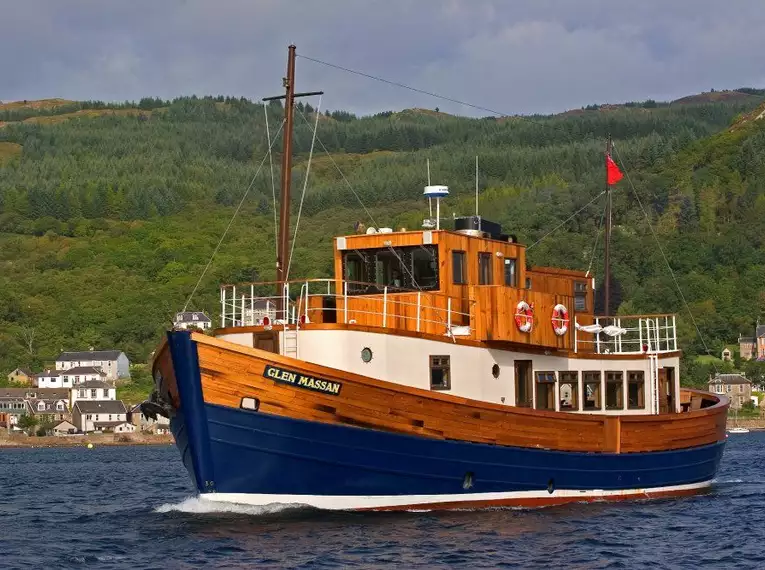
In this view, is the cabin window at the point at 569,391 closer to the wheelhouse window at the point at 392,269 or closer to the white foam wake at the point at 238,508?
the wheelhouse window at the point at 392,269

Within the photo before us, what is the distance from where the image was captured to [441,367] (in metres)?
30.1

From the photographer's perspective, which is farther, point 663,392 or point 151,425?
point 151,425

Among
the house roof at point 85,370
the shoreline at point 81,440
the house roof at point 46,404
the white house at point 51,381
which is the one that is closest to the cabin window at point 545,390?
the shoreline at point 81,440

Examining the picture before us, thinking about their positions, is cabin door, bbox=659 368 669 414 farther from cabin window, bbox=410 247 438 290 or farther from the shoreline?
the shoreline

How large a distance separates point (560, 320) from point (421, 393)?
5440 millimetres

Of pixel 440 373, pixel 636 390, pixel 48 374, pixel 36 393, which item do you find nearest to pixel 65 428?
pixel 36 393

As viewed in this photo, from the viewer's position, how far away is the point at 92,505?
38000 mm

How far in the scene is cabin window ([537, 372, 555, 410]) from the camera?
107 feet

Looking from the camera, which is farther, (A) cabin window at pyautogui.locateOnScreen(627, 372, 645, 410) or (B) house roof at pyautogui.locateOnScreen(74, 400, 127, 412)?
(B) house roof at pyautogui.locateOnScreen(74, 400, 127, 412)

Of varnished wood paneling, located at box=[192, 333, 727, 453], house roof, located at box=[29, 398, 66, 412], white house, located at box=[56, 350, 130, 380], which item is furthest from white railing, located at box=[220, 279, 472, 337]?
white house, located at box=[56, 350, 130, 380]

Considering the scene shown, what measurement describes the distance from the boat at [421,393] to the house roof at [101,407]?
10337cm

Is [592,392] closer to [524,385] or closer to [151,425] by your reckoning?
[524,385]

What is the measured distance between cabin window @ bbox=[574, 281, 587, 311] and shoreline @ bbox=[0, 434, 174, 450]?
90.0m

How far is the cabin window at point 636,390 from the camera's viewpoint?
115 feet
